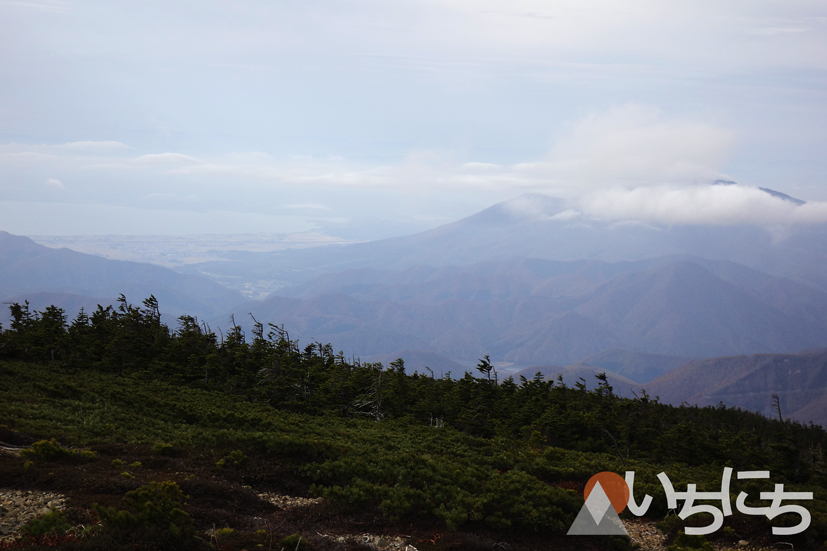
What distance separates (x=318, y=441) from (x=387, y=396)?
1976cm

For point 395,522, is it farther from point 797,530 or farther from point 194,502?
point 797,530

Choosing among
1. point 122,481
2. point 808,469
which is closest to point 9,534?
point 122,481

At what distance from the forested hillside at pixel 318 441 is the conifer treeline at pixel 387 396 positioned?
17cm

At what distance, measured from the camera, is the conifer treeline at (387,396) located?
36844 millimetres

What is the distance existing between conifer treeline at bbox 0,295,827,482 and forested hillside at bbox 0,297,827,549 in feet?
0.57

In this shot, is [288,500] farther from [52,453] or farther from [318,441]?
[52,453]

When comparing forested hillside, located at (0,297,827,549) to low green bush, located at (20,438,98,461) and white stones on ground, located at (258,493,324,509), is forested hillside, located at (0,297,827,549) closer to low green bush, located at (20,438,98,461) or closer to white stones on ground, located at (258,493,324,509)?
low green bush, located at (20,438,98,461)

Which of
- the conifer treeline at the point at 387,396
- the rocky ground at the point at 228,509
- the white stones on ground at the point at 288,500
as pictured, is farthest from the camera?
the conifer treeline at the point at 387,396

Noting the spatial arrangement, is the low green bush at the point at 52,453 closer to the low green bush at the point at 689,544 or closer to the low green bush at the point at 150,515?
the low green bush at the point at 150,515

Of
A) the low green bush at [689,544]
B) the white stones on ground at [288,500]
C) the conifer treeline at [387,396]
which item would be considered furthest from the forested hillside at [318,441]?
the low green bush at [689,544]

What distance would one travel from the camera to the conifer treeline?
1451 inches

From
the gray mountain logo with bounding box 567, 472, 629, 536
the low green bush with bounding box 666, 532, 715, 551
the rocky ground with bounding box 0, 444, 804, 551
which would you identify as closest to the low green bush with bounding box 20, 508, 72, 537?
the rocky ground with bounding box 0, 444, 804, 551

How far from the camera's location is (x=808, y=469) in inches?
1406

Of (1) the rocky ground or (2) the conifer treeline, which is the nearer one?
(1) the rocky ground
